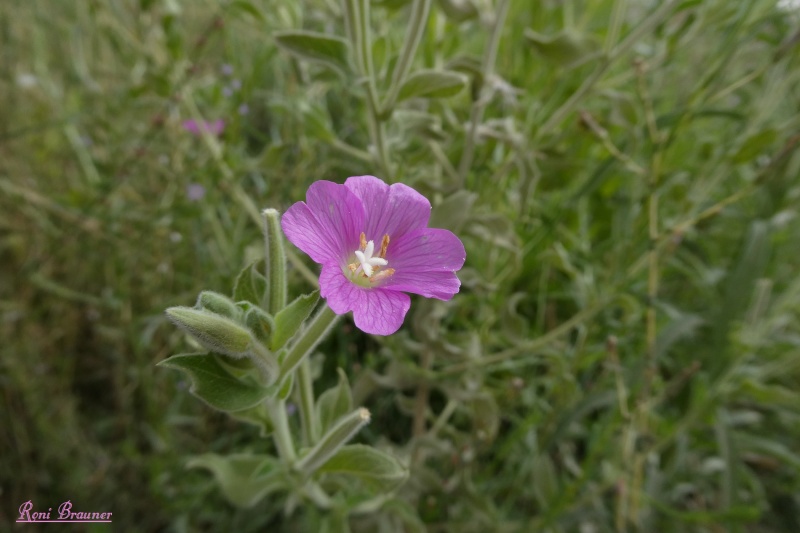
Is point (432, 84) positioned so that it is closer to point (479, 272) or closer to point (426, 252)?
point (426, 252)

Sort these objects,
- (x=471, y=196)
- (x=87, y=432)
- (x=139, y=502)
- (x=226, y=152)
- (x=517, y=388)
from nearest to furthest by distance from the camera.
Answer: (x=471, y=196) → (x=517, y=388) → (x=226, y=152) → (x=139, y=502) → (x=87, y=432)

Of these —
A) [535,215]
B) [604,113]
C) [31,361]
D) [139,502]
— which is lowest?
[139,502]

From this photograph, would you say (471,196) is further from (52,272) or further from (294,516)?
(52,272)

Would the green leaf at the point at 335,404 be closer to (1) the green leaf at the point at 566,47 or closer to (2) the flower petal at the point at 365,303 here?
(2) the flower petal at the point at 365,303

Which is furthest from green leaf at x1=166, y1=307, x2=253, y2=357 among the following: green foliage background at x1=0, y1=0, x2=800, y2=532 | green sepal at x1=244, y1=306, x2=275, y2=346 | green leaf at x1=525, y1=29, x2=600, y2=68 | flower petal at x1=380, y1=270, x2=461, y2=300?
green leaf at x1=525, y1=29, x2=600, y2=68

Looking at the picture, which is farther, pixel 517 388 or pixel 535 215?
pixel 535 215

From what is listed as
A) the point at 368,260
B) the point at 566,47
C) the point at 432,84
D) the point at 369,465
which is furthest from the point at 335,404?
the point at 566,47

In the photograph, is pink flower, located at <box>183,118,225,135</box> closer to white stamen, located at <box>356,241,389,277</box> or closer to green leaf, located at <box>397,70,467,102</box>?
green leaf, located at <box>397,70,467,102</box>

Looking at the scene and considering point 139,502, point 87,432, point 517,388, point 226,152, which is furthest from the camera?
point 87,432

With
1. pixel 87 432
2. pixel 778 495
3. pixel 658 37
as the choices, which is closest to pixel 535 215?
pixel 658 37
